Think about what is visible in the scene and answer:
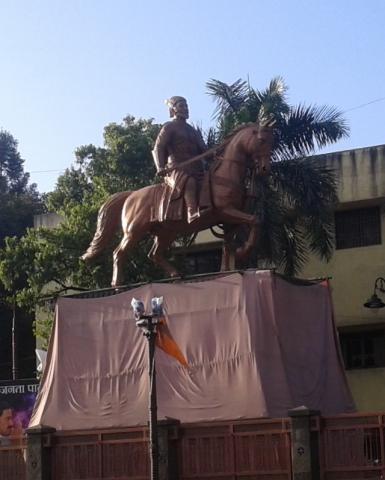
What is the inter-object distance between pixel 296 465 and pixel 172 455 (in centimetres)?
267

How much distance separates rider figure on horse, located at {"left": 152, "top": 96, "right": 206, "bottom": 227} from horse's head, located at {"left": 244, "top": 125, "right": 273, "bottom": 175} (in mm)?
1193

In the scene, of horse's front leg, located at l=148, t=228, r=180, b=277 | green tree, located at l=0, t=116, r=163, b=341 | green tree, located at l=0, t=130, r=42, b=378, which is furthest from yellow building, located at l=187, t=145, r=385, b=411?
green tree, located at l=0, t=130, r=42, b=378

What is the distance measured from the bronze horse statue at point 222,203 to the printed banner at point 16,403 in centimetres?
1057

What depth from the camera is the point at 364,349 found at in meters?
37.9

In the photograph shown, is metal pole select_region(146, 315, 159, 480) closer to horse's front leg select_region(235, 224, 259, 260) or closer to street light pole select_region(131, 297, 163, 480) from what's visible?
street light pole select_region(131, 297, 163, 480)

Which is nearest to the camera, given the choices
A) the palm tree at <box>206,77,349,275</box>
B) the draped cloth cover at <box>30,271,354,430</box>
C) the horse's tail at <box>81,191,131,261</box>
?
the draped cloth cover at <box>30,271,354,430</box>

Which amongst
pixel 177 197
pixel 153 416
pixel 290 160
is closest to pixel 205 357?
pixel 153 416

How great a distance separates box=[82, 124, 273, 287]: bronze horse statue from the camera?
23.3 m

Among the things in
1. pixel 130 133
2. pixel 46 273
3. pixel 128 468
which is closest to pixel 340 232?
pixel 130 133

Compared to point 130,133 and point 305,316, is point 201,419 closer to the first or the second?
point 305,316

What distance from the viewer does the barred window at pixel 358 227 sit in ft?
123

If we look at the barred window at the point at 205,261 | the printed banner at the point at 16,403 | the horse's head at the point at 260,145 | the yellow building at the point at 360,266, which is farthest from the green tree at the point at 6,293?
the horse's head at the point at 260,145

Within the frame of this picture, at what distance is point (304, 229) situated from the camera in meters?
33.1

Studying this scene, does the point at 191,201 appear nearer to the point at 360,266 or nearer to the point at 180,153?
the point at 180,153
